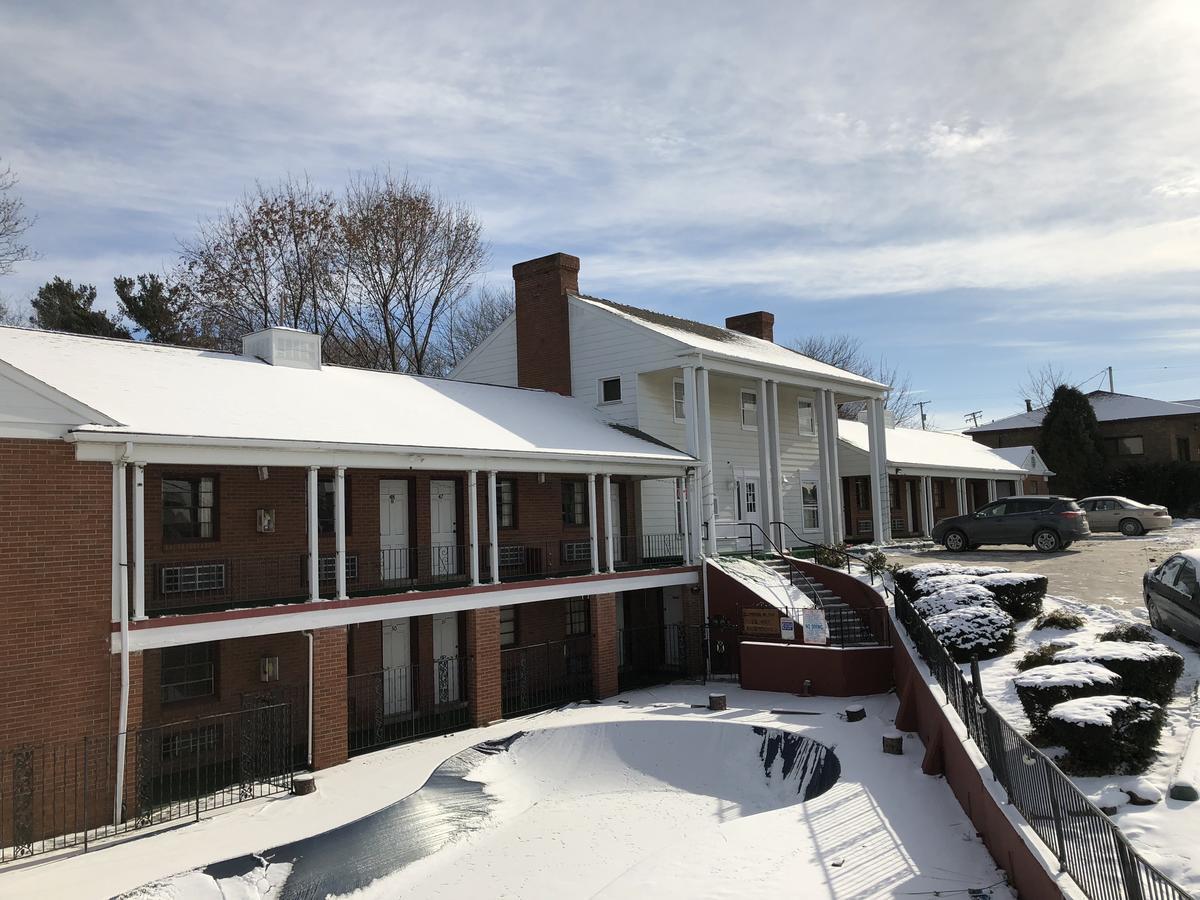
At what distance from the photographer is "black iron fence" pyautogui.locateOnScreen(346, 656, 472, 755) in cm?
1598

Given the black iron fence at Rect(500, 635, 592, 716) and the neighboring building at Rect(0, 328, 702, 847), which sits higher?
the neighboring building at Rect(0, 328, 702, 847)

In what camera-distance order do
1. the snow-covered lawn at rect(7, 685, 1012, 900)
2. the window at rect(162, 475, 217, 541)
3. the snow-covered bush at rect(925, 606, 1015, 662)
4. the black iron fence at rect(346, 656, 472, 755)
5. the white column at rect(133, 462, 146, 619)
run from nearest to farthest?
the snow-covered lawn at rect(7, 685, 1012, 900) < the white column at rect(133, 462, 146, 619) < the snow-covered bush at rect(925, 606, 1015, 662) < the window at rect(162, 475, 217, 541) < the black iron fence at rect(346, 656, 472, 755)

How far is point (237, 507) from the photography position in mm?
15539

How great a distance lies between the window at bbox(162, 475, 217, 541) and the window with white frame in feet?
38.9

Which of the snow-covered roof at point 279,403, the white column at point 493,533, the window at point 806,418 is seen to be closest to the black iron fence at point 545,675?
the white column at point 493,533

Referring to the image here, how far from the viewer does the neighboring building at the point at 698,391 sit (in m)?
23.7

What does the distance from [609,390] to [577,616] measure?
646 cm

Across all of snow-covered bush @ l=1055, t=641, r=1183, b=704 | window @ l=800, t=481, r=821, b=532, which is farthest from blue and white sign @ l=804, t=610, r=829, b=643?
window @ l=800, t=481, r=821, b=532

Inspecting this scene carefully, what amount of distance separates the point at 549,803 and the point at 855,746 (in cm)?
480

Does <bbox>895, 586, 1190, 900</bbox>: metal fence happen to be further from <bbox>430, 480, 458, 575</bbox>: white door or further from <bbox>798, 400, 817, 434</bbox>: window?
<bbox>798, 400, 817, 434</bbox>: window

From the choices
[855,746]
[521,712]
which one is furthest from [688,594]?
[855,746]

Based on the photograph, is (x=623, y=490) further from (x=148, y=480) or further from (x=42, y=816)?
(x=42, y=816)

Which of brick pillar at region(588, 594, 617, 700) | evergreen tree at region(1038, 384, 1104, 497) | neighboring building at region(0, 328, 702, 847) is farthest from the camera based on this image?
evergreen tree at region(1038, 384, 1104, 497)

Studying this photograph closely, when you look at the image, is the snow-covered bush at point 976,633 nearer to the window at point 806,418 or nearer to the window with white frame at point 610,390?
the window with white frame at point 610,390
